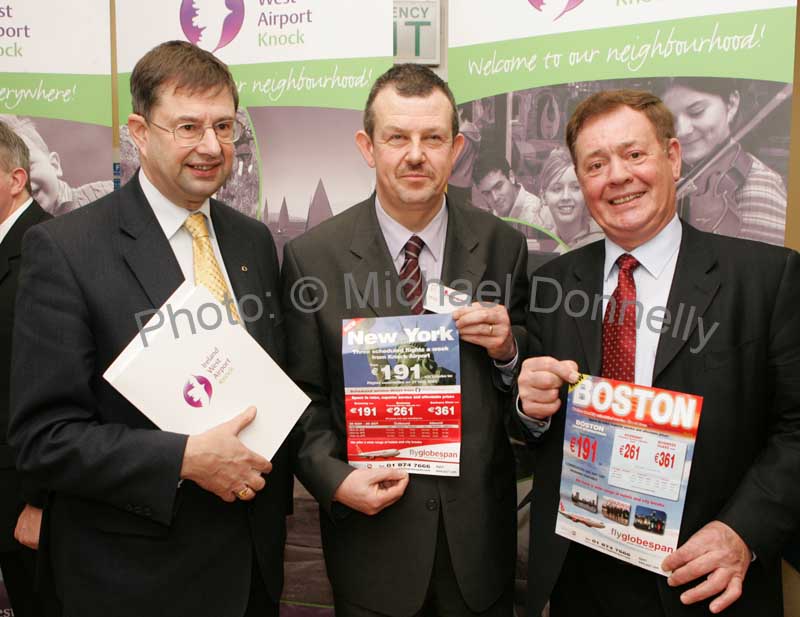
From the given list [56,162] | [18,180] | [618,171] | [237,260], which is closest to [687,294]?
[618,171]

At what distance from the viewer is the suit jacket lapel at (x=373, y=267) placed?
2246mm

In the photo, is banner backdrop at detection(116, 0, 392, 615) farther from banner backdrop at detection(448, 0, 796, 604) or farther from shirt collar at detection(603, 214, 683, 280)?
shirt collar at detection(603, 214, 683, 280)

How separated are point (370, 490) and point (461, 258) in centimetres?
85

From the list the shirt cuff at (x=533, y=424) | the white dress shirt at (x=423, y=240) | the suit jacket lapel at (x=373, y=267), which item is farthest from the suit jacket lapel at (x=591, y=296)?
the suit jacket lapel at (x=373, y=267)

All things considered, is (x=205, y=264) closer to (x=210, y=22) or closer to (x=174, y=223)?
(x=174, y=223)

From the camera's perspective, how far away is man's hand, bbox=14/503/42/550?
2541mm

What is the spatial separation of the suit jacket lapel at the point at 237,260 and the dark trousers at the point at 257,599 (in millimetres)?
797

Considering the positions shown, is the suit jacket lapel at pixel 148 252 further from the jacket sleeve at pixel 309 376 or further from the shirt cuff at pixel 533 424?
the shirt cuff at pixel 533 424

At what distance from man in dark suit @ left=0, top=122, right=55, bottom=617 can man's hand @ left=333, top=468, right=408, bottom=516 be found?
1320 mm

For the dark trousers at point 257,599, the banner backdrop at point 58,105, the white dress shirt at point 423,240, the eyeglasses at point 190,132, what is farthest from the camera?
the banner backdrop at point 58,105

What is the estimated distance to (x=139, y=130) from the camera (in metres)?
2.16

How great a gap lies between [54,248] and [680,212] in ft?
7.96

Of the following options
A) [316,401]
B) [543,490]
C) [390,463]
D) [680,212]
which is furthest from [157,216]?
[680,212]

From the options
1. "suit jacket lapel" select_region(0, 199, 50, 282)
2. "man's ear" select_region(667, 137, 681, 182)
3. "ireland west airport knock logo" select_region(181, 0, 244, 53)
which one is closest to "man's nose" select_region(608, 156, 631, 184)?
"man's ear" select_region(667, 137, 681, 182)
